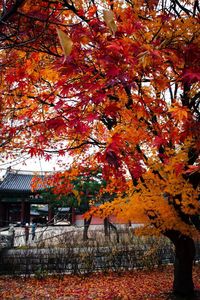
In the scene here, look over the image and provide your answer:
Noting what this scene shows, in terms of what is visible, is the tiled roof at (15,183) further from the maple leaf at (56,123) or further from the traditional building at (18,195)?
the maple leaf at (56,123)

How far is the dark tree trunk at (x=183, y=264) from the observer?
7.62m

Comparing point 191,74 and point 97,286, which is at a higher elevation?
point 191,74

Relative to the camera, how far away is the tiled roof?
31964 millimetres

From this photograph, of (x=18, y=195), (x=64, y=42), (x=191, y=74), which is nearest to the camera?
(x=64, y=42)

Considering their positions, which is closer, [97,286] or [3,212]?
[97,286]

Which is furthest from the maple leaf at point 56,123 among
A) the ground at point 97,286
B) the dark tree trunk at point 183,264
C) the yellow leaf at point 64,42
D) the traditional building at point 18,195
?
the traditional building at point 18,195

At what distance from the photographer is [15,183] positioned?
110 feet


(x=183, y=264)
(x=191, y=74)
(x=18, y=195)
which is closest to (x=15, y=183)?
(x=18, y=195)

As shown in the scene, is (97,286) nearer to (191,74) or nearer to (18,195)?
(191,74)

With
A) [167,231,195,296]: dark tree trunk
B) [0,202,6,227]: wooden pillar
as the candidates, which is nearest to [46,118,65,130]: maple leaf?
[167,231,195,296]: dark tree trunk

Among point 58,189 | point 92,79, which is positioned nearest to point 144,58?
point 92,79

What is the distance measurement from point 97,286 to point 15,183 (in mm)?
24838

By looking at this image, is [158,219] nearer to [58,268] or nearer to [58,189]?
[58,189]

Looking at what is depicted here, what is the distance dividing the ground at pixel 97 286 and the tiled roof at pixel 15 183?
69.3 feet
